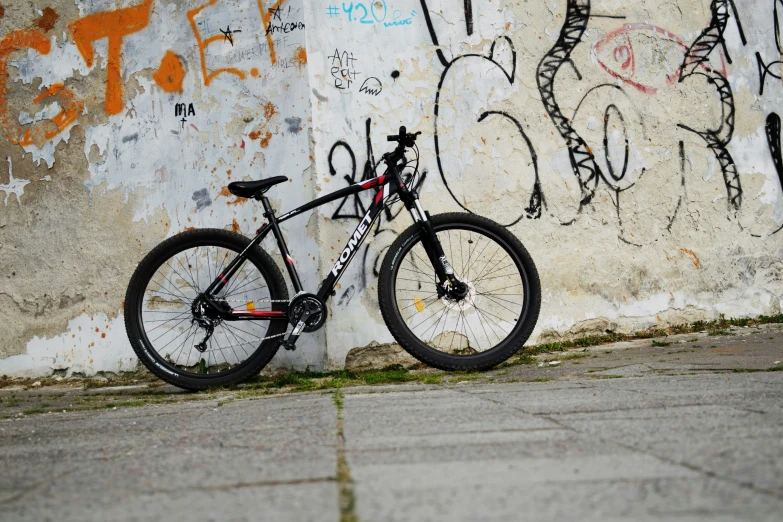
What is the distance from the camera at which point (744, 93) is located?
202 inches

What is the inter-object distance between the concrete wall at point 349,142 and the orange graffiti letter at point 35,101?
0.04ft

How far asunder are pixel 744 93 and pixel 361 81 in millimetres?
2679

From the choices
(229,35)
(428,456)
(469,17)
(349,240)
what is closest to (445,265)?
(349,240)

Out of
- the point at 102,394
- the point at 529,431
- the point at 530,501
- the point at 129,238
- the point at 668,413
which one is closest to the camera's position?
the point at 530,501

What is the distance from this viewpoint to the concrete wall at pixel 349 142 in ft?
13.7

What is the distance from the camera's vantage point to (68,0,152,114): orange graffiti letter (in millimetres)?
4406

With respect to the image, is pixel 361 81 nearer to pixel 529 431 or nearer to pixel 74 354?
pixel 74 354

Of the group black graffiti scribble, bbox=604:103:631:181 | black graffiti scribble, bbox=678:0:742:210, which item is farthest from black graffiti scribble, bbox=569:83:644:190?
black graffiti scribble, bbox=678:0:742:210

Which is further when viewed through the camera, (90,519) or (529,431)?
(529,431)

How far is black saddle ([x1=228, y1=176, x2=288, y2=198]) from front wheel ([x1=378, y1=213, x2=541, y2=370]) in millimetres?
680

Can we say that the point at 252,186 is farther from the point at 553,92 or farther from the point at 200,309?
the point at 553,92

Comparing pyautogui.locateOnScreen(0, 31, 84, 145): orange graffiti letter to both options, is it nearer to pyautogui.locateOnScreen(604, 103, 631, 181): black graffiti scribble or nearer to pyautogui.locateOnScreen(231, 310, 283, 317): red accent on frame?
pyautogui.locateOnScreen(231, 310, 283, 317): red accent on frame

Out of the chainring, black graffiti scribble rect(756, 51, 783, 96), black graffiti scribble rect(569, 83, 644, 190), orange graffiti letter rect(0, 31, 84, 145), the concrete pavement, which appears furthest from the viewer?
black graffiti scribble rect(756, 51, 783, 96)

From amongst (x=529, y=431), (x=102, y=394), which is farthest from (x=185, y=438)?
(x=102, y=394)
